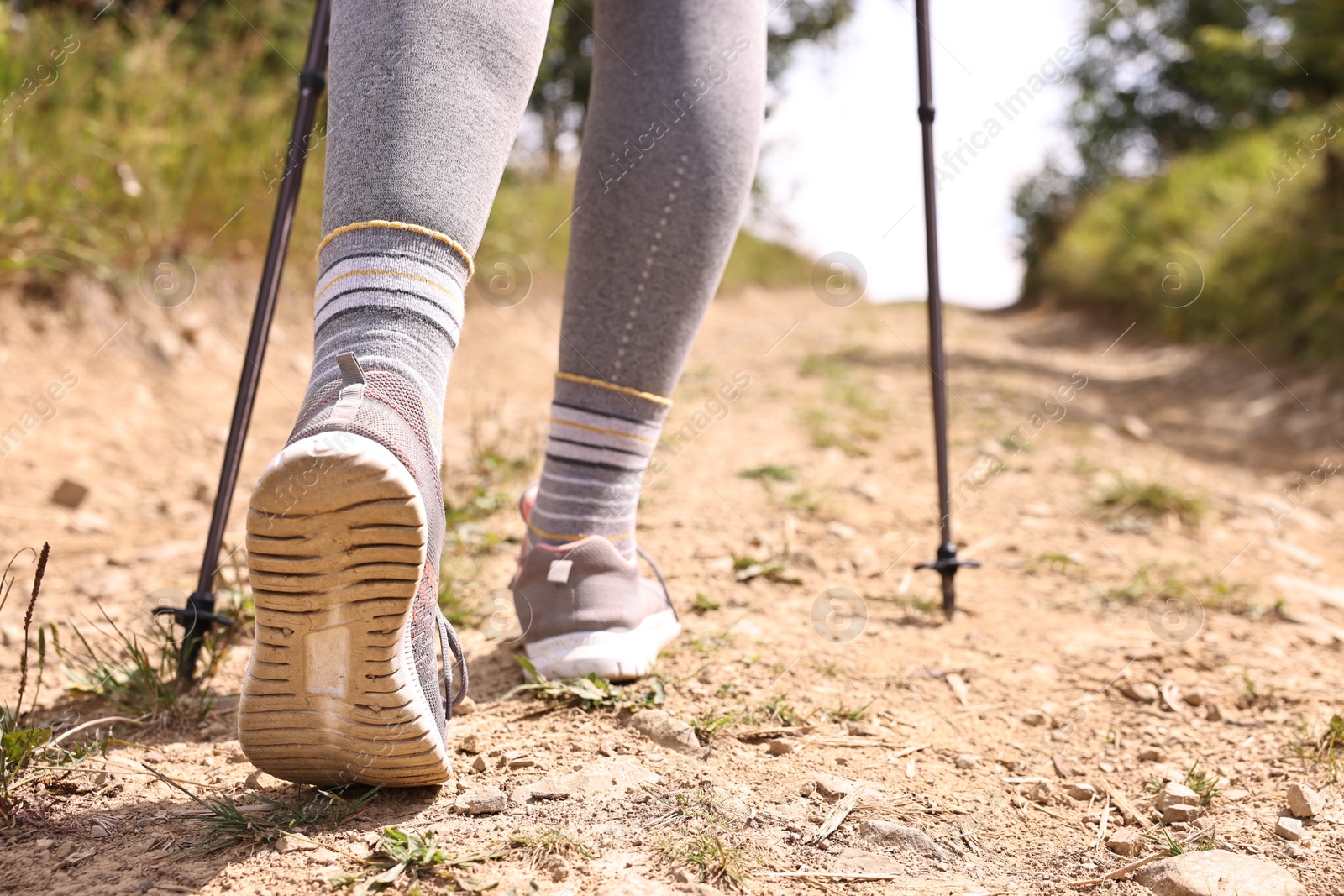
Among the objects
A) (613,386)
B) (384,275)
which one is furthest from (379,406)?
(613,386)

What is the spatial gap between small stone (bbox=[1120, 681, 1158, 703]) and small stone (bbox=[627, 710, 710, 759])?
780 millimetres

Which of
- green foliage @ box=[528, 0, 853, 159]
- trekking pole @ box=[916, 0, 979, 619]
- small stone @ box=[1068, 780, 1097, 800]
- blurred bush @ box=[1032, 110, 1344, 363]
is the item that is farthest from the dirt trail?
green foliage @ box=[528, 0, 853, 159]

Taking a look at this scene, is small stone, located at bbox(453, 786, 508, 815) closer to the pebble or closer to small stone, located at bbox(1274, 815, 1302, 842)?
the pebble

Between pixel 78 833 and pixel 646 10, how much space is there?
3.82 feet

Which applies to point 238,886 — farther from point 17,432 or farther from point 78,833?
point 17,432

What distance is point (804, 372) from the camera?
5.36 m

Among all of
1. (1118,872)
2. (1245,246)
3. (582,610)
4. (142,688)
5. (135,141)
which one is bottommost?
(1118,872)

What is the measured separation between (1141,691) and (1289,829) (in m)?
0.47

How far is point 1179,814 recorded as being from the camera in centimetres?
112

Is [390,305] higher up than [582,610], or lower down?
higher up

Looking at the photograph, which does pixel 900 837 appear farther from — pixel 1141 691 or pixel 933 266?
pixel 933 266

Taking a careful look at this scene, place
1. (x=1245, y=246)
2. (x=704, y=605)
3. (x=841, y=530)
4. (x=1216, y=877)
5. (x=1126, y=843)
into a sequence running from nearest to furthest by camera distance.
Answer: (x=1216, y=877), (x=1126, y=843), (x=704, y=605), (x=841, y=530), (x=1245, y=246)

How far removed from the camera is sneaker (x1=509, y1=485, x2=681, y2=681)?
1.34 m

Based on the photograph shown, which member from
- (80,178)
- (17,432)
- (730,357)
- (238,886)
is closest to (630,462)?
(238,886)
